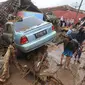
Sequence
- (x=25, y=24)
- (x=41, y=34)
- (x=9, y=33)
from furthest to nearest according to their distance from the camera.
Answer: (x=9, y=33), (x=25, y=24), (x=41, y=34)

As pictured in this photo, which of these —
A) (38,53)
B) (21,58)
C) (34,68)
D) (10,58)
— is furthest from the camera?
(21,58)

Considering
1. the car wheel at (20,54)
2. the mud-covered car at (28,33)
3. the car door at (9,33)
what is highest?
the mud-covered car at (28,33)

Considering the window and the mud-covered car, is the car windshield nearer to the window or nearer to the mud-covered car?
the mud-covered car

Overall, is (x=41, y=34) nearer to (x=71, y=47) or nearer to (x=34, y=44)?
(x=34, y=44)

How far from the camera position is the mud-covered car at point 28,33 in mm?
7316

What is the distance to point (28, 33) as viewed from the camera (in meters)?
7.45

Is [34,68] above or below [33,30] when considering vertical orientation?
below

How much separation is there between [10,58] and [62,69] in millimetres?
2324

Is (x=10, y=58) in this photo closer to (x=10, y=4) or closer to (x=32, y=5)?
(x=10, y=4)

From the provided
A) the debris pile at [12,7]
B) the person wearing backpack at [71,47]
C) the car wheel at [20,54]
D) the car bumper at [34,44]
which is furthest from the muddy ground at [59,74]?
the debris pile at [12,7]

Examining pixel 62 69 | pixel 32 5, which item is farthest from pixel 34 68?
pixel 32 5

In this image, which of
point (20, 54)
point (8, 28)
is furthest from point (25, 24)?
point (20, 54)

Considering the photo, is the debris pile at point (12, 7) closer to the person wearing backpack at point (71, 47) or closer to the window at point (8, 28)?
the window at point (8, 28)

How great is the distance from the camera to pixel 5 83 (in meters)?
5.69
